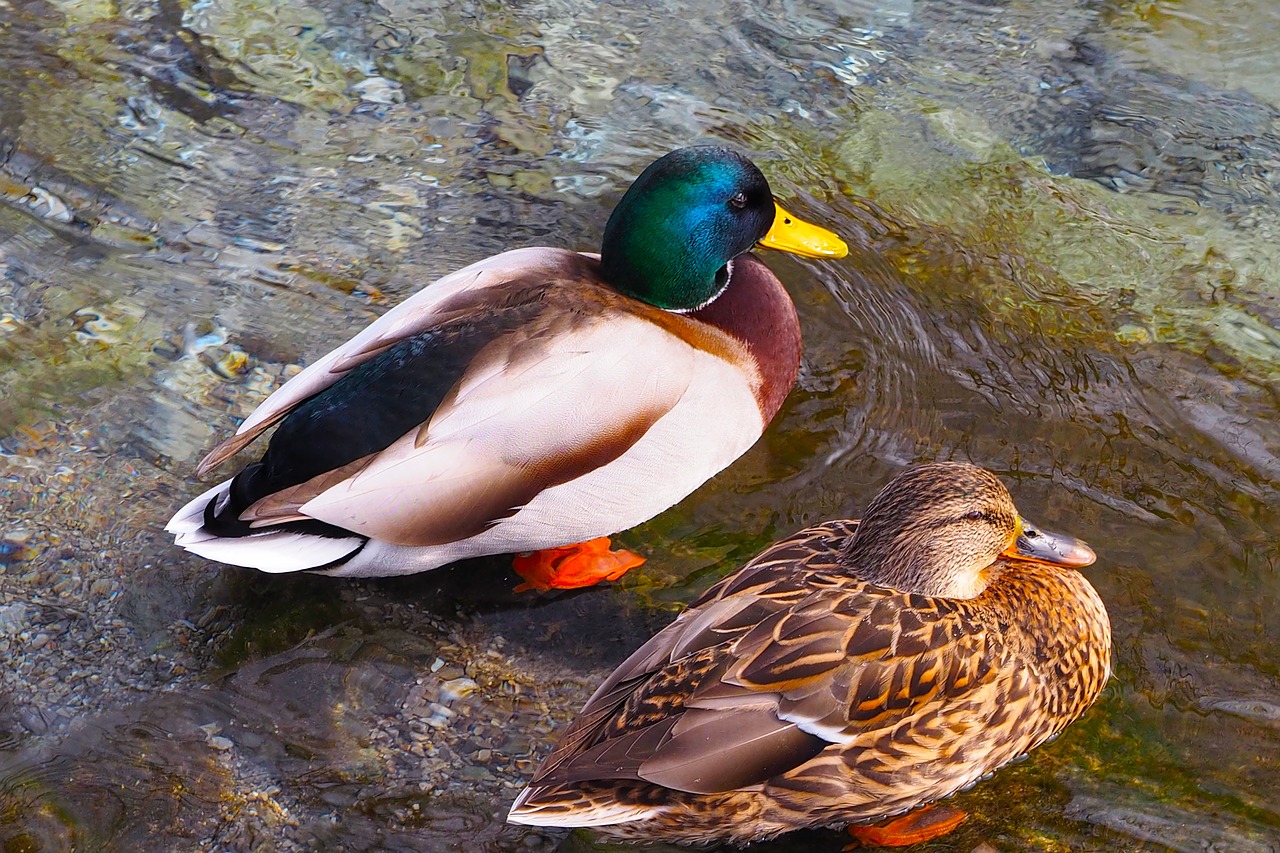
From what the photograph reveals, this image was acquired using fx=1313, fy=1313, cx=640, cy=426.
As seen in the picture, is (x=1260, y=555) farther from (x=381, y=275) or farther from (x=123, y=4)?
(x=123, y=4)

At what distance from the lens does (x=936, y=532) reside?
131 inches

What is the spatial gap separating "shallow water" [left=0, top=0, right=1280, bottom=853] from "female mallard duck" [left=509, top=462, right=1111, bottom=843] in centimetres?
24

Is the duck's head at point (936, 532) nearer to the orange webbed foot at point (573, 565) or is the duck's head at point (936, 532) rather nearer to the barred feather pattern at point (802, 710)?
the barred feather pattern at point (802, 710)

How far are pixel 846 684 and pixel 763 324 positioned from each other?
1.50 m

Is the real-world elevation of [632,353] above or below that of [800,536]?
above

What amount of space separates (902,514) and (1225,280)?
7.68ft

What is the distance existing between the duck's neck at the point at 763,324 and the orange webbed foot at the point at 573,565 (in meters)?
0.66

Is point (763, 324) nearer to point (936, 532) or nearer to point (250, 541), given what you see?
point (936, 532)

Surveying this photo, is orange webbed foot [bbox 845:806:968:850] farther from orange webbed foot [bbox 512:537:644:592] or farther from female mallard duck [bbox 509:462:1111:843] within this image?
orange webbed foot [bbox 512:537:644:592]

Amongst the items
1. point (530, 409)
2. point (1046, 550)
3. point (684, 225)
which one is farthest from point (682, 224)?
point (1046, 550)

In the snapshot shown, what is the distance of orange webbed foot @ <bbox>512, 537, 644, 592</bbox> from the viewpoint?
3945mm

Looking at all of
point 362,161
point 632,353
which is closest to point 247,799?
point 632,353

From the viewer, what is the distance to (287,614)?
3.77 meters

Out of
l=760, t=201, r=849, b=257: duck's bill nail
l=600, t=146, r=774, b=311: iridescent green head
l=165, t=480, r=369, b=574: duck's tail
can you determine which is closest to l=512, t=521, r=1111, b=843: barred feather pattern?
l=165, t=480, r=369, b=574: duck's tail
